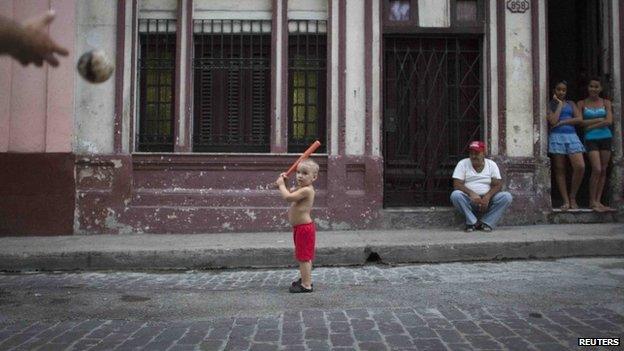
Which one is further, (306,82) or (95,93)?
(306,82)

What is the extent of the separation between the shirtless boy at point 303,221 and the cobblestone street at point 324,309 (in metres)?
0.15

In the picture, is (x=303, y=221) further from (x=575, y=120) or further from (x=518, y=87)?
(x=575, y=120)

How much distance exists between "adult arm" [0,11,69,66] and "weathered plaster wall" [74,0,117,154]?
5.98 meters

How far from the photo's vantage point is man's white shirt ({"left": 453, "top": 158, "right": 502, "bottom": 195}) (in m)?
7.53

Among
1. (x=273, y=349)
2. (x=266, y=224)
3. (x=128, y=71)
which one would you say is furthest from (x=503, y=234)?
(x=128, y=71)

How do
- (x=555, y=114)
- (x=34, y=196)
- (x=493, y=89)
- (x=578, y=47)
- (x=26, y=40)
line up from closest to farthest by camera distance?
1. (x=26, y=40)
2. (x=34, y=196)
3. (x=555, y=114)
4. (x=493, y=89)
5. (x=578, y=47)

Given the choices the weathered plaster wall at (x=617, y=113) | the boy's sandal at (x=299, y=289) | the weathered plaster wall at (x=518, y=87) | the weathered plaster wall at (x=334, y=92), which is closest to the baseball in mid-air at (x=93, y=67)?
the boy's sandal at (x=299, y=289)

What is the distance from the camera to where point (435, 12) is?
826 centimetres

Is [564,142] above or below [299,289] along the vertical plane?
above

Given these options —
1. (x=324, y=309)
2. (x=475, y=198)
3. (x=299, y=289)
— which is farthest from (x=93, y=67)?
(x=475, y=198)

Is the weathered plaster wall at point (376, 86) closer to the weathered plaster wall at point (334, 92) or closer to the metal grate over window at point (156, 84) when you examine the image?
the weathered plaster wall at point (334, 92)

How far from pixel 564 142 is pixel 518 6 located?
2.09 m

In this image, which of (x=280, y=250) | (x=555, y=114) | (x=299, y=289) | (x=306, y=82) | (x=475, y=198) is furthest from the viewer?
(x=306, y=82)

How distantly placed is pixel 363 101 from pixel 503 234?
2.68 m
